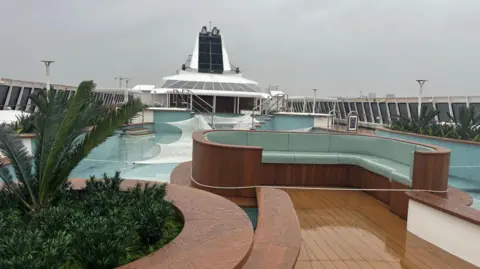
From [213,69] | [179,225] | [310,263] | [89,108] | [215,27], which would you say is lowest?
[310,263]

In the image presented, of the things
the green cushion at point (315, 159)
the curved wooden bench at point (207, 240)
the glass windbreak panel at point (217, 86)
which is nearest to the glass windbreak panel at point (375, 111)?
the glass windbreak panel at point (217, 86)

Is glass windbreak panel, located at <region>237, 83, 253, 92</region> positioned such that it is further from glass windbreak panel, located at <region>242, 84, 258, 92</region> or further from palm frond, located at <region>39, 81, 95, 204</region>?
palm frond, located at <region>39, 81, 95, 204</region>

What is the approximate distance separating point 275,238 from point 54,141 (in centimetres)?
199

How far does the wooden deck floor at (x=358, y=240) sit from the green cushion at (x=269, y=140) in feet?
5.09

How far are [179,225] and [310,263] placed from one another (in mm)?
1183

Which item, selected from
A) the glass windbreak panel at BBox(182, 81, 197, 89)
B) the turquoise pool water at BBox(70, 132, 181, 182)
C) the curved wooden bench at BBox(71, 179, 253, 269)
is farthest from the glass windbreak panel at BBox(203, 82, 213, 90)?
the curved wooden bench at BBox(71, 179, 253, 269)

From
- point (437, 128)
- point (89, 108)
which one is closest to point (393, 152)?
point (89, 108)

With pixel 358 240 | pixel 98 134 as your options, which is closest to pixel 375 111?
pixel 358 240

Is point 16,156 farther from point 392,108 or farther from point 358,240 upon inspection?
point 392,108

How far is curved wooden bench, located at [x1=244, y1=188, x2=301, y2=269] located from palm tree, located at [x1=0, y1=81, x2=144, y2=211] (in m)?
1.56

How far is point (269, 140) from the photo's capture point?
6555 mm

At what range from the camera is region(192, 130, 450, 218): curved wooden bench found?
446 centimetres

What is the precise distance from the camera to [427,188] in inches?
171

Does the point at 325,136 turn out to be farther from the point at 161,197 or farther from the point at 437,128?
the point at 437,128
